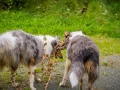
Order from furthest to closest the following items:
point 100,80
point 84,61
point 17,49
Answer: point 100,80 → point 17,49 → point 84,61

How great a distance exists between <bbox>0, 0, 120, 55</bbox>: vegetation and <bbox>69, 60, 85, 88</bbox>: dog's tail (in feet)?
19.8

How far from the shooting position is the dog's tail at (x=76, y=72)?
605 centimetres

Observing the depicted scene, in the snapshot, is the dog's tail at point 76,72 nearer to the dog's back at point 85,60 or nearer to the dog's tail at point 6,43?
the dog's back at point 85,60

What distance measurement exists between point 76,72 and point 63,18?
30.7ft

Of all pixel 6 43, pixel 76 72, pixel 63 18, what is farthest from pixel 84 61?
pixel 63 18

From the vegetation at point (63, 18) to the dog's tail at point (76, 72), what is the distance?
6.03m

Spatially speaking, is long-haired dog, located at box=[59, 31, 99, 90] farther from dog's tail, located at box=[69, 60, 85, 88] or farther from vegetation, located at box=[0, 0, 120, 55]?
vegetation, located at box=[0, 0, 120, 55]

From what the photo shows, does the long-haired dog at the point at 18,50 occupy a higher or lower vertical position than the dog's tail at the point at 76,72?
higher

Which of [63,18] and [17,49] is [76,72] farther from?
[63,18]

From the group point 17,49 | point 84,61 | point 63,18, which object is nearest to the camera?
point 84,61

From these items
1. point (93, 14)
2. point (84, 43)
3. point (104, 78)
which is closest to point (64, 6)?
point (93, 14)

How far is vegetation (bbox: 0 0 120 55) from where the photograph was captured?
Answer: 14000mm

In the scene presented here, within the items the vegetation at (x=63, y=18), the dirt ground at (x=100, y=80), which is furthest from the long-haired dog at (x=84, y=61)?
the vegetation at (x=63, y=18)

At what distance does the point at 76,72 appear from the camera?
248 inches
